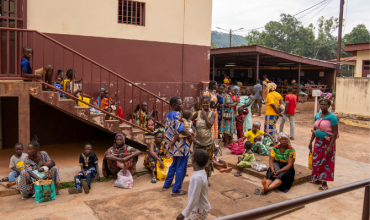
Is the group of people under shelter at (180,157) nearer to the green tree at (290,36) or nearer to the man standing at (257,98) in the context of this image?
the man standing at (257,98)

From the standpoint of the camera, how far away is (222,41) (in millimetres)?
136375

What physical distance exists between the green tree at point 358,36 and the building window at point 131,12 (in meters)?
37.1

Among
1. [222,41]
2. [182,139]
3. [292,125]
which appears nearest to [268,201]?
[182,139]

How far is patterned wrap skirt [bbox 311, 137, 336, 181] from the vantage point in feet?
18.1

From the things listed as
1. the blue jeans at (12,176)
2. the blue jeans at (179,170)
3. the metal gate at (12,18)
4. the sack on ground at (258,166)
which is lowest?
the blue jeans at (12,176)

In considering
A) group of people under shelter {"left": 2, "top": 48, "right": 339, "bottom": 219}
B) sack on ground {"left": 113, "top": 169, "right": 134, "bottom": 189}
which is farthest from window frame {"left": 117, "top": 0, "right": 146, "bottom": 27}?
sack on ground {"left": 113, "top": 169, "right": 134, "bottom": 189}

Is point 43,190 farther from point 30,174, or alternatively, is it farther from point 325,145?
point 325,145

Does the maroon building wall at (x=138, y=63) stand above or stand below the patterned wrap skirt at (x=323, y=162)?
above

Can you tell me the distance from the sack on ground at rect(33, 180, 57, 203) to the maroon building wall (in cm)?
332

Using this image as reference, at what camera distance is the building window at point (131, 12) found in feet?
28.5

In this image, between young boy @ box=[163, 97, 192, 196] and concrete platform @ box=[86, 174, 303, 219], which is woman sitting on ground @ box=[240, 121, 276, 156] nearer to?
concrete platform @ box=[86, 174, 303, 219]

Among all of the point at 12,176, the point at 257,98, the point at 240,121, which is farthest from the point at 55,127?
the point at 257,98

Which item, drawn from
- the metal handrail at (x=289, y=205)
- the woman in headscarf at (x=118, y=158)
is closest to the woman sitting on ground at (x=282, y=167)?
the woman in headscarf at (x=118, y=158)

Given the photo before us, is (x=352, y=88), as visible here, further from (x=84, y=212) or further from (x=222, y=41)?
(x=222, y=41)
